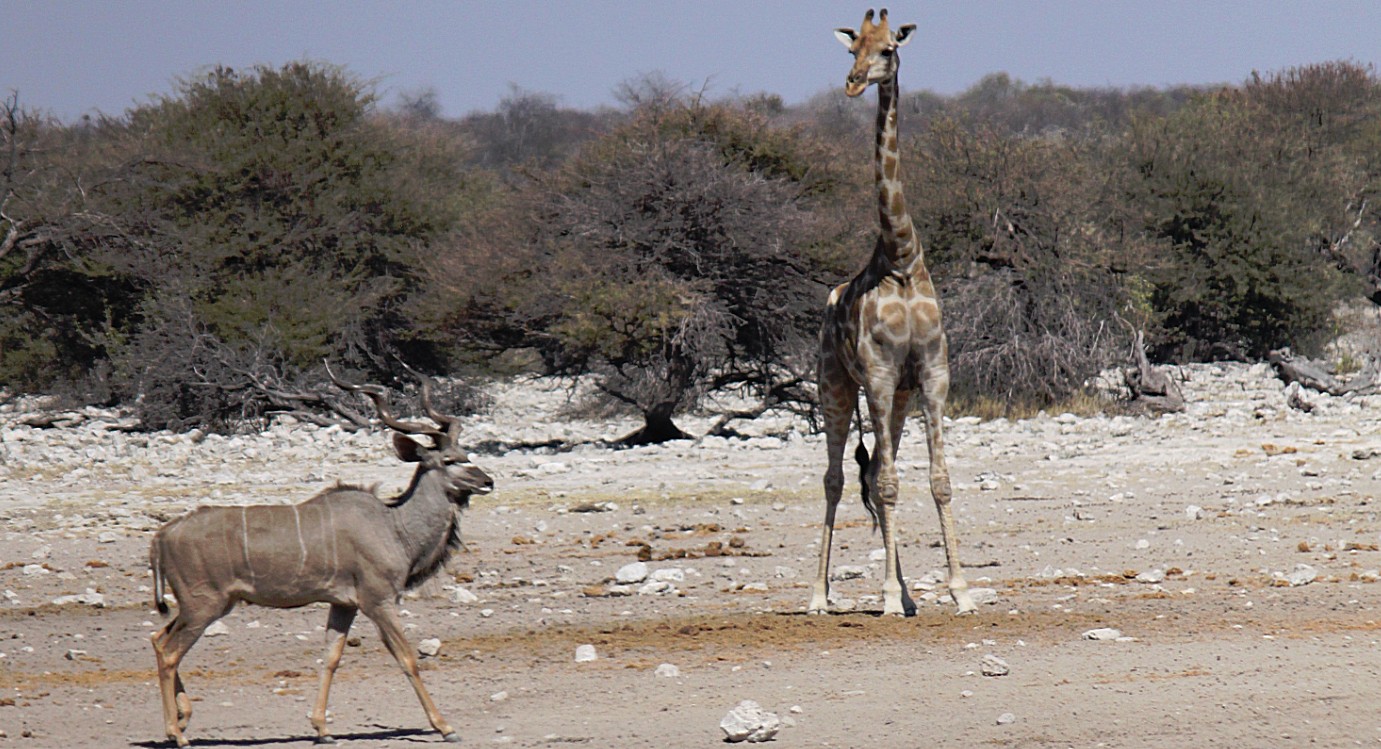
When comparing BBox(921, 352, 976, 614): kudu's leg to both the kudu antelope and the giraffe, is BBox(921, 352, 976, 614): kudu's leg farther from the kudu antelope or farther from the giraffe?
the kudu antelope

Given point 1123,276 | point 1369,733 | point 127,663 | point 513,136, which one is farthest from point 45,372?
point 513,136

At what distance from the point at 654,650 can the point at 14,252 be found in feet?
63.9

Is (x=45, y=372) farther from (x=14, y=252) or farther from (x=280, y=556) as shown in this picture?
(x=280, y=556)

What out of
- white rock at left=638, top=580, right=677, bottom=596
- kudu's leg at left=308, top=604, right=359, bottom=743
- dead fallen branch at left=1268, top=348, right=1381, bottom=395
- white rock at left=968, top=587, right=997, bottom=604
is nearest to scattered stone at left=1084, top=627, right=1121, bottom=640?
white rock at left=968, top=587, right=997, bottom=604

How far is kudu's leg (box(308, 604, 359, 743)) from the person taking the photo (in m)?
6.38

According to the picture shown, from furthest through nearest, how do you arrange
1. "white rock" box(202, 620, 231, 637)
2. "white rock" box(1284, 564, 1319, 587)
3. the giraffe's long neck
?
"white rock" box(1284, 564, 1319, 587) < the giraffe's long neck < "white rock" box(202, 620, 231, 637)

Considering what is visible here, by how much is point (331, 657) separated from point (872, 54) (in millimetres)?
4432

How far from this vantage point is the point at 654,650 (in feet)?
26.5

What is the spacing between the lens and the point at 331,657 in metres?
6.48

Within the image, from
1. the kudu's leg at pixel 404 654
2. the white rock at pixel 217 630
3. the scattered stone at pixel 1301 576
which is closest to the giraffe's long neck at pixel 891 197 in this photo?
the scattered stone at pixel 1301 576

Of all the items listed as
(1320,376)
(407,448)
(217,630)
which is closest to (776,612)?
(407,448)

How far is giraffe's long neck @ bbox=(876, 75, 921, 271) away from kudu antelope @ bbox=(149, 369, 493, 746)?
326 cm

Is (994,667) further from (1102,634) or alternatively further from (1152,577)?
(1152,577)

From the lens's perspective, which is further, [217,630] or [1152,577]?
[1152,577]
